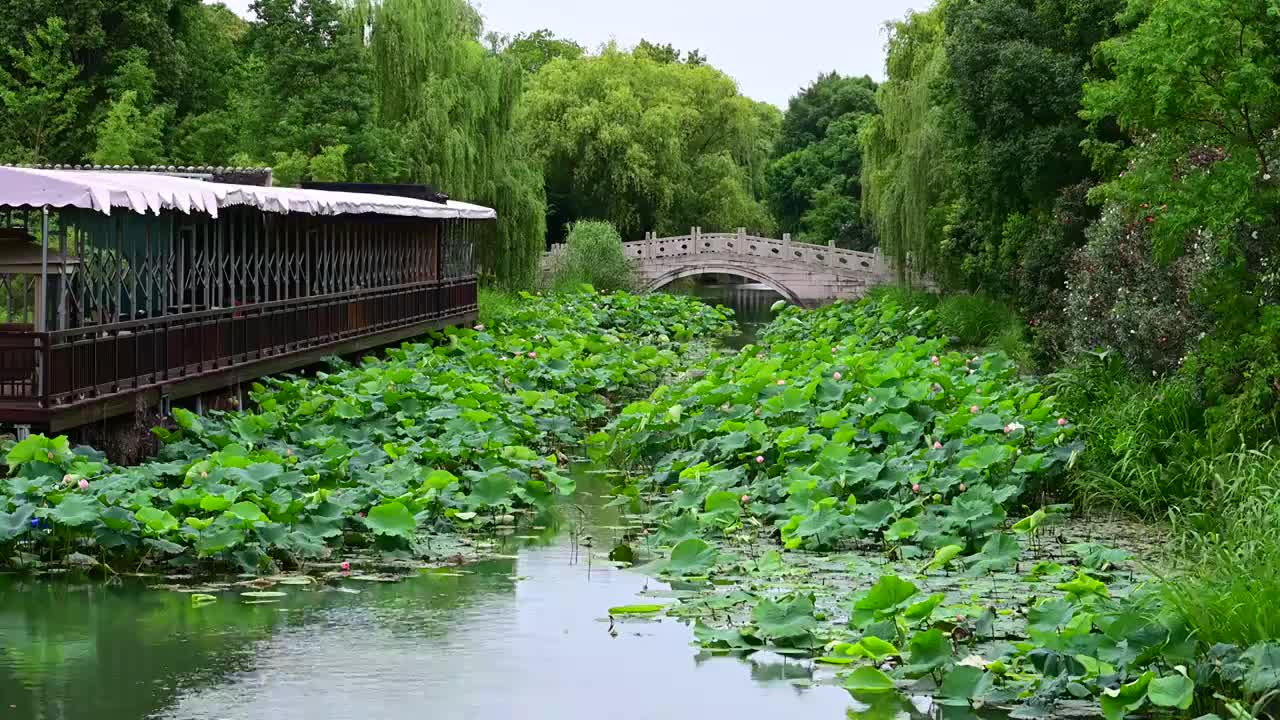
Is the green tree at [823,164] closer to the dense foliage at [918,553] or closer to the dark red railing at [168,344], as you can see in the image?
the dark red railing at [168,344]

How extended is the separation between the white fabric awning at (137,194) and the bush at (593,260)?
24478 millimetres

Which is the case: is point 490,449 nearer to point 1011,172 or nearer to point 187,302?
point 187,302

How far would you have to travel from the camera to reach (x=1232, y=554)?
9.64 meters

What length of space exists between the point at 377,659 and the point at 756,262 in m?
42.3

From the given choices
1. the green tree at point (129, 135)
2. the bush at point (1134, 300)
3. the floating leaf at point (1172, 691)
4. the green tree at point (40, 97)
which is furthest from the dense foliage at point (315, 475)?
the green tree at point (40, 97)

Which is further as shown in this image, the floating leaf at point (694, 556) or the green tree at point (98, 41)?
the green tree at point (98, 41)

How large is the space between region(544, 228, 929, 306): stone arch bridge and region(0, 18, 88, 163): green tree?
16.9 m

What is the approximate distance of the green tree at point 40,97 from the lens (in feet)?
129

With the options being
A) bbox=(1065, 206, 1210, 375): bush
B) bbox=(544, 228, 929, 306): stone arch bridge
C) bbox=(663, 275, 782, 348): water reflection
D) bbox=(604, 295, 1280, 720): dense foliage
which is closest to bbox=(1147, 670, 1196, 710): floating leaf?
bbox=(604, 295, 1280, 720): dense foliage

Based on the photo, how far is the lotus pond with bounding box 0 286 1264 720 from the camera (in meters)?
9.11

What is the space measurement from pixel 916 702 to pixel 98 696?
4234 millimetres

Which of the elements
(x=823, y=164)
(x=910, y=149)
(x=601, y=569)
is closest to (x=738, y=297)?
(x=823, y=164)

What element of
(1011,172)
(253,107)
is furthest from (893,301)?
(253,107)

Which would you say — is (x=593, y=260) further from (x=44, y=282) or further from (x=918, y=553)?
(x=918, y=553)
